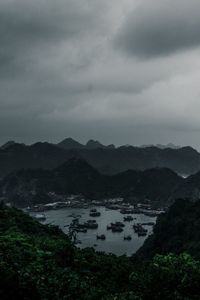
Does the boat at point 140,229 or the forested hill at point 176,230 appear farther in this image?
the boat at point 140,229

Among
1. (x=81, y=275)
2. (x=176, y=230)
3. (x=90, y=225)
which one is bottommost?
(x=90, y=225)

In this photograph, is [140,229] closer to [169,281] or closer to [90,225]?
[90,225]

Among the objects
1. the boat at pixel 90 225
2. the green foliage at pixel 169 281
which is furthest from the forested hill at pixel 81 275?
the boat at pixel 90 225

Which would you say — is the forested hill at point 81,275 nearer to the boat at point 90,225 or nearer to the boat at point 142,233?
the boat at point 142,233

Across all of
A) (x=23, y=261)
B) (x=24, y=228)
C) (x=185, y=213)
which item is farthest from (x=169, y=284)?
(x=185, y=213)

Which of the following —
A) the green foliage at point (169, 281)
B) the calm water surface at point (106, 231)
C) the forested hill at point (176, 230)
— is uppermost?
the green foliage at point (169, 281)

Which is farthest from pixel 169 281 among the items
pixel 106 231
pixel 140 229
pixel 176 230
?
pixel 106 231
